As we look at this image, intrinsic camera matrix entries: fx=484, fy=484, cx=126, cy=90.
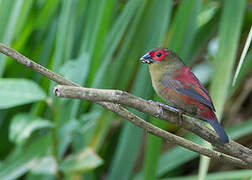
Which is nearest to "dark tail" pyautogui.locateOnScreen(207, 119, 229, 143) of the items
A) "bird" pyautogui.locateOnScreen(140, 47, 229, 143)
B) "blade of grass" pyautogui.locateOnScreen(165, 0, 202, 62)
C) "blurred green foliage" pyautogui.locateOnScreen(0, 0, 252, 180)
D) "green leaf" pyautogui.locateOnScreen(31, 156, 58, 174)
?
"bird" pyautogui.locateOnScreen(140, 47, 229, 143)

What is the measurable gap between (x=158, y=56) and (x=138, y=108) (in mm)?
1028

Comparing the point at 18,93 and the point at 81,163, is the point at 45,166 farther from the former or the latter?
the point at 18,93

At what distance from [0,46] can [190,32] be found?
48.0 inches

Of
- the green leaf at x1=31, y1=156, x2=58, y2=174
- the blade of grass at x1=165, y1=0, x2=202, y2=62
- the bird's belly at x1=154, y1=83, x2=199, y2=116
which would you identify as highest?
the blade of grass at x1=165, y1=0, x2=202, y2=62

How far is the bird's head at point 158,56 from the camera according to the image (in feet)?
8.26

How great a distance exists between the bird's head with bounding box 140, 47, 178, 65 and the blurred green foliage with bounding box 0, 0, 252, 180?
0.08 meters

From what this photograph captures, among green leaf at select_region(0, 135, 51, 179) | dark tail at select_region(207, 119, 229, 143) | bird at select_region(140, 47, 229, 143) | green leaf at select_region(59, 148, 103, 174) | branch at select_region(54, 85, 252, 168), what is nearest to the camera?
branch at select_region(54, 85, 252, 168)

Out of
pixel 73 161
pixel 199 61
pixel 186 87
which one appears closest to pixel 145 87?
pixel 186 87

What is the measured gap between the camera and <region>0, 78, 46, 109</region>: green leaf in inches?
87.8

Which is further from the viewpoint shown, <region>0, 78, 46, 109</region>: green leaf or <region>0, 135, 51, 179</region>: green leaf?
<region>0, 135, 51, 179</region>: green leaf

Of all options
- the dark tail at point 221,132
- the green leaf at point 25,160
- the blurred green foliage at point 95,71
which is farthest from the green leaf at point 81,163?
the dark tail at point 221,132

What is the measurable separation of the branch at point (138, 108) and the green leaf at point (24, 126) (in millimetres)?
731

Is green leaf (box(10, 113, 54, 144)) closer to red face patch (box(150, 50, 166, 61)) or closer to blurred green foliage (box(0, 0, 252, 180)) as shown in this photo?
blurred green foliage (box(0, 0, 252, 180))

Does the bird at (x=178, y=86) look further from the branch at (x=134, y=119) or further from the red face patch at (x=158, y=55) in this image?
the branch at (x=134, y=119)
